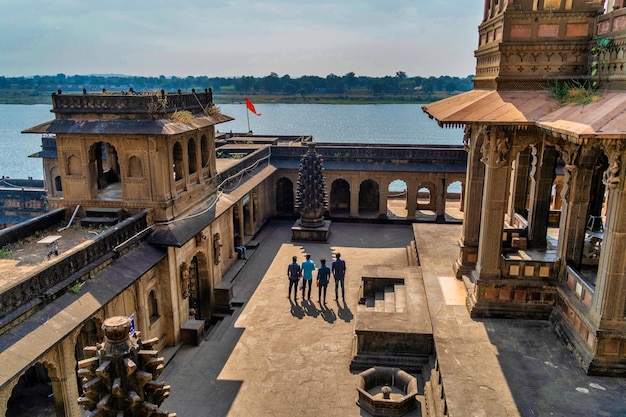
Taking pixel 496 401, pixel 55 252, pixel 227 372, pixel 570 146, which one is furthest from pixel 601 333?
pixel 55 252

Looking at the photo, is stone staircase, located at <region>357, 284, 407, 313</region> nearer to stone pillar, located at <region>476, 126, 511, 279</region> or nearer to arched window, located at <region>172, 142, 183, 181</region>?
stone pillar, located at <region>476, 126, 511, 279</region>

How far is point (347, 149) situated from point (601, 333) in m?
21.5

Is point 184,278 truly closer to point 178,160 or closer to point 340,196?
point 178,160

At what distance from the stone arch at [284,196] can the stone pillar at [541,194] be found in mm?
17508

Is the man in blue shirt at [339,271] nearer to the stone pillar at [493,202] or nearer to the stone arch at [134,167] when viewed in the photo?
the stone pillar at [493,202]

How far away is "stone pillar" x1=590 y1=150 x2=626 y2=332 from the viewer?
1035 centimetres

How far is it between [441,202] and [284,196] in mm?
9776

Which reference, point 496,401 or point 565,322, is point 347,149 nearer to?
point 565,322

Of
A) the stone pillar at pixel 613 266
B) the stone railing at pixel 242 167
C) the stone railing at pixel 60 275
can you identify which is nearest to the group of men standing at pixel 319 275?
the stone railing at pixel 242 167

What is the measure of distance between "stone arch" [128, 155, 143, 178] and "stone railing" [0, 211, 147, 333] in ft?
5.35

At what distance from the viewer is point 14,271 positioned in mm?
12188

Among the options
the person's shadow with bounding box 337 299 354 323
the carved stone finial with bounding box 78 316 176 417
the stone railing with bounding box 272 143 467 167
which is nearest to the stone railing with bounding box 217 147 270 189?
the stone railing with bounding box 272 143 467 167

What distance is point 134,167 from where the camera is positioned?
15.6m

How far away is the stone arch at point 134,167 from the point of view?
51.2 ft
